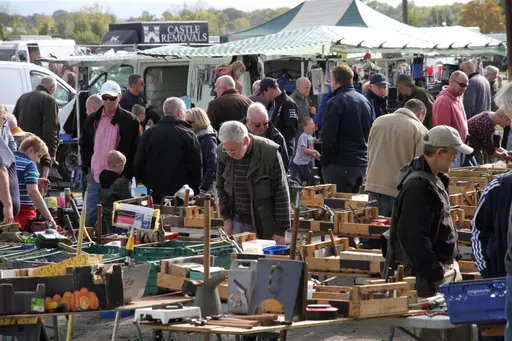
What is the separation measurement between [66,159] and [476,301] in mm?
12904

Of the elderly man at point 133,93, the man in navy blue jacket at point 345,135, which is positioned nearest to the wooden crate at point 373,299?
the man in navy blue jacket at point 345,135

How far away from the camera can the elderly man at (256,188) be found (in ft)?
25.7

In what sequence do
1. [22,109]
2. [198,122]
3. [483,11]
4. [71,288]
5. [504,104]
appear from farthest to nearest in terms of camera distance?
[483,11], [22,109], [198,122], [71,288], [504,104]

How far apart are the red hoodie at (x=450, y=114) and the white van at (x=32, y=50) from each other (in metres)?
13.8

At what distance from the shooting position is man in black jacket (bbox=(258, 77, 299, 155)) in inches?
495

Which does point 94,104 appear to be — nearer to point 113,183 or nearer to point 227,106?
point 227,106

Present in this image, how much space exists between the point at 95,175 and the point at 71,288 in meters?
4.80

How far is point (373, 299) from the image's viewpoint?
5.51 m

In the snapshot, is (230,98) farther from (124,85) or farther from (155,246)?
(124,85)

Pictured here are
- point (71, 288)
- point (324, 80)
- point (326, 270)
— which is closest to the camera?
point (71, 288)

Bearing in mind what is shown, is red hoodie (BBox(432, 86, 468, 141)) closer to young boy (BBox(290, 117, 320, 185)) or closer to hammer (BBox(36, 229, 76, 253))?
young boy (BBox(290, 117, 320, 185))

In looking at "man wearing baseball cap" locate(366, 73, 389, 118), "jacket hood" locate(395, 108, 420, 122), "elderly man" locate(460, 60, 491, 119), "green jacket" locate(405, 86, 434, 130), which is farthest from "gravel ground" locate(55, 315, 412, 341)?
"elderly man" locate(460, 60, 491, 119)

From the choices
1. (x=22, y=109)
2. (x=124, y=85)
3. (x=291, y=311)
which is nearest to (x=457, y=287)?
(x=291, y=311)

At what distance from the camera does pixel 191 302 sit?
6.17 meters
